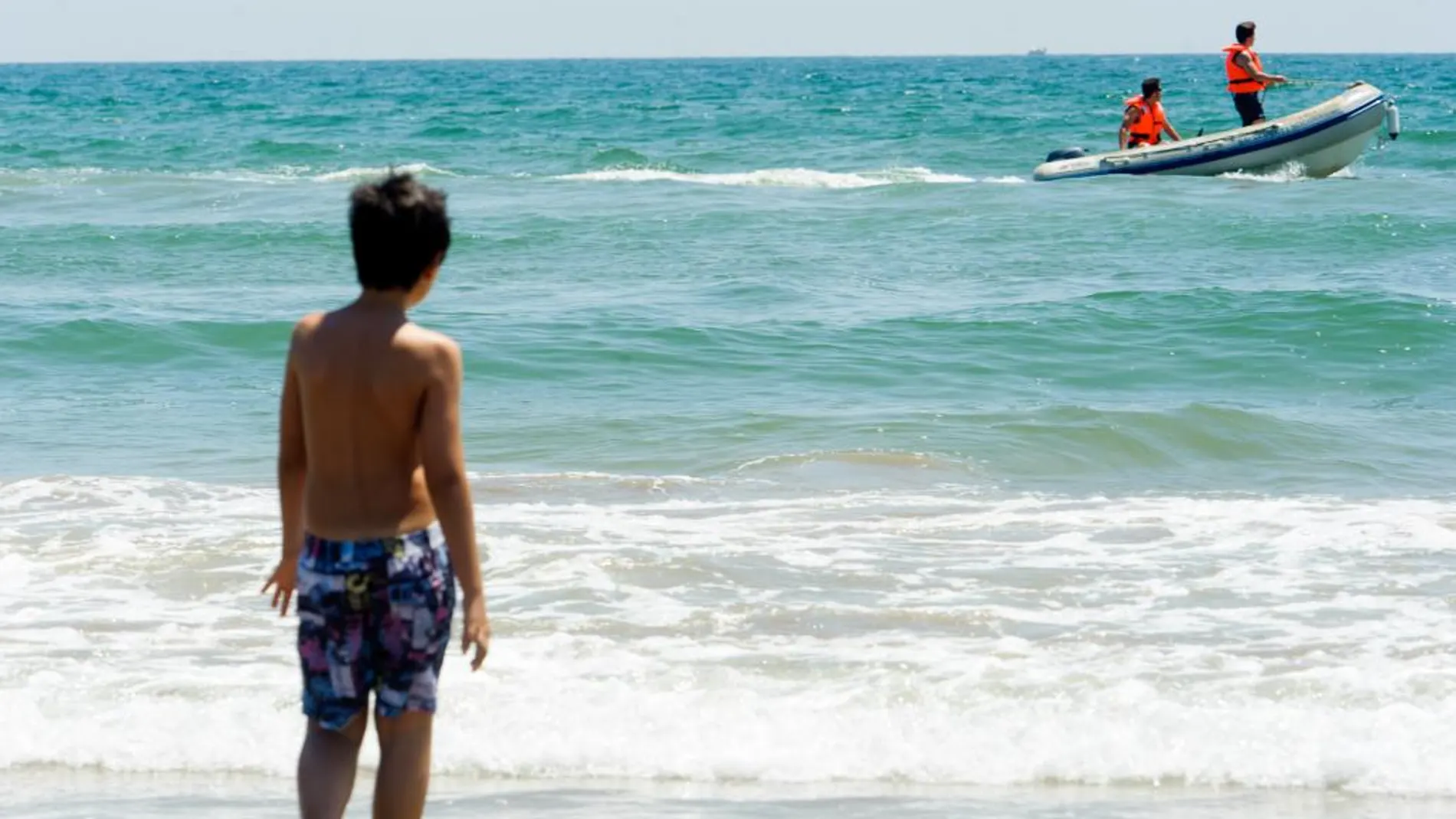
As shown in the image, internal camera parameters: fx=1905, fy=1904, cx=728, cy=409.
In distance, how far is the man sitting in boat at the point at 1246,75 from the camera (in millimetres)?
20516

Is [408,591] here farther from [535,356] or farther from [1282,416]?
[535,356]

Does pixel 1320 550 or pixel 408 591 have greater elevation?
pixel 408 591

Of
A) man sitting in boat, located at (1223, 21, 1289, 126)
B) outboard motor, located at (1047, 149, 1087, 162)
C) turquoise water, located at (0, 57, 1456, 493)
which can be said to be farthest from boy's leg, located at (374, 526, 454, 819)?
outboard motor, located at (1047, 149, 1087, 162)

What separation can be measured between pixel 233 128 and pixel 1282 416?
108 feet

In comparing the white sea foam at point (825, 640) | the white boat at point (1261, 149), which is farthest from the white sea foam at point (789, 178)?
the white sea foam at point (825, 640)

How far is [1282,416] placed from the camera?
402 inches

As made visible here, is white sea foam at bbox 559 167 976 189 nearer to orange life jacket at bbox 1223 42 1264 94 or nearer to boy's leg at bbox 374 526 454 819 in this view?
orange life jacket at bbox 1223 42 1264 94

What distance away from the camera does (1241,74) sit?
845 inches

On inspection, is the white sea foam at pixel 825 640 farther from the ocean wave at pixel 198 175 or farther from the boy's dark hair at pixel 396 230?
the ocean wave at pixel 198 175

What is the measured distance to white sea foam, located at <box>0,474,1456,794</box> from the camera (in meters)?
5.05

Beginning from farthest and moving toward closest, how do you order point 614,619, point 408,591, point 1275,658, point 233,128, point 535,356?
point 233,128
point 535,356
point 614,619
point 1275,658
point 408,591

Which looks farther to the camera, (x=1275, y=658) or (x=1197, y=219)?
(x=1197, y=219)

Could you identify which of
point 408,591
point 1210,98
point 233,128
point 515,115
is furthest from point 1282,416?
point 1210,98

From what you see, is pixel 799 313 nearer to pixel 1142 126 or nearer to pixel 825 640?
pixel 825 640
